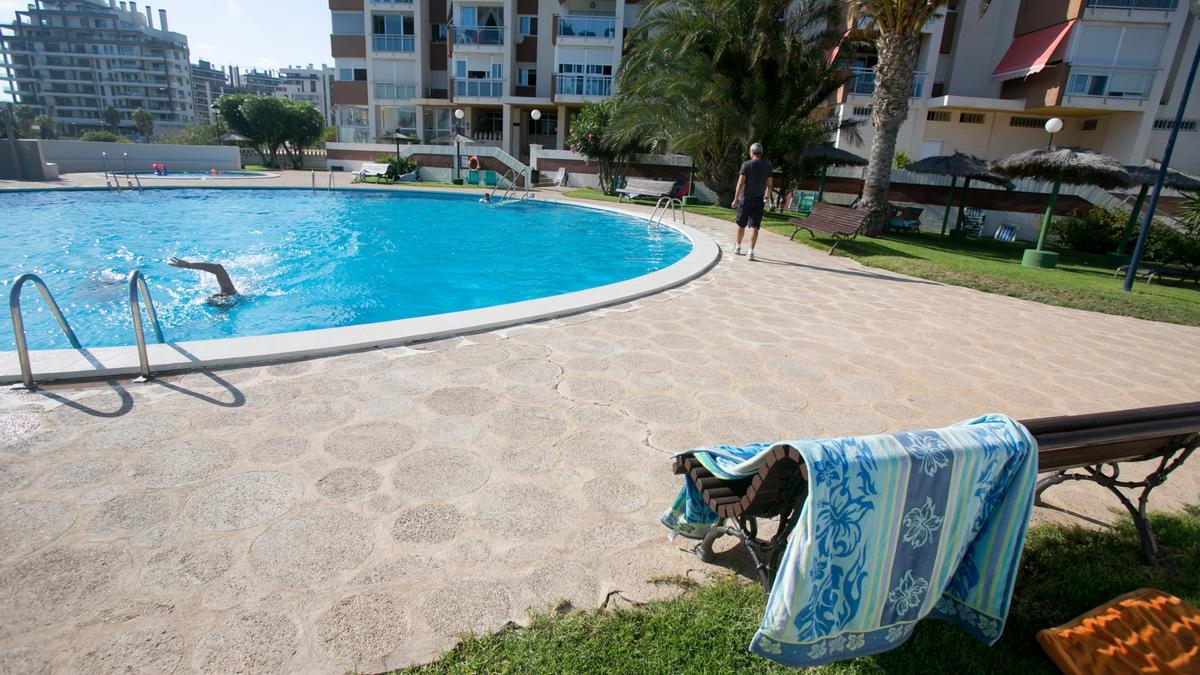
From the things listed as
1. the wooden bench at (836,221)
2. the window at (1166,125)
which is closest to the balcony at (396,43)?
the wooden bench at (836,221)

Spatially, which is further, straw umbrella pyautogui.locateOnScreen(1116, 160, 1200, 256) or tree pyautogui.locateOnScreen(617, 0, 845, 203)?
tree pyautogui.locateOnScreen(617, 0, 845, 203)

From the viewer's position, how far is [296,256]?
473 inches

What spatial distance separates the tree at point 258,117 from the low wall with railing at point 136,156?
6.01 metres

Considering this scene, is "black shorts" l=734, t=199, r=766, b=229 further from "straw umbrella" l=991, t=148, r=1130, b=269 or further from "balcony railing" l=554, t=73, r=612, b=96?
"balcony railing" l=554, t=73, r=612, b=96

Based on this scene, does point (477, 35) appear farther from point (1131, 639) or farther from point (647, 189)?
point (1131, 639)

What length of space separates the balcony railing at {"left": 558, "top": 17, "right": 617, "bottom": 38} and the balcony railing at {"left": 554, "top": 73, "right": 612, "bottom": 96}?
8.03 ft

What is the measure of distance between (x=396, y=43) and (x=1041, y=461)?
140 ft

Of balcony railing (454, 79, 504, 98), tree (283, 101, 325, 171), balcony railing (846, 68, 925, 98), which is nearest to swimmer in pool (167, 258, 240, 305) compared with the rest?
balcony railing (846, 68, 925, 98)

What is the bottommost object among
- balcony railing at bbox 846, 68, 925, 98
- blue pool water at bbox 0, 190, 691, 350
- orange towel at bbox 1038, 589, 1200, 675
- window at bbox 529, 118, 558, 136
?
blue pool water at bbox 0, 190, 691, 350

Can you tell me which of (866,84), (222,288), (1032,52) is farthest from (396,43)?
(222,288)

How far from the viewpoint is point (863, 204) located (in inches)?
608

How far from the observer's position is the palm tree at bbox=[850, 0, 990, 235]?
13.5 meters

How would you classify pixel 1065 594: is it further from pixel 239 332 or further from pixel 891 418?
pixel 239 332

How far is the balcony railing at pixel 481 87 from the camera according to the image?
117ft
